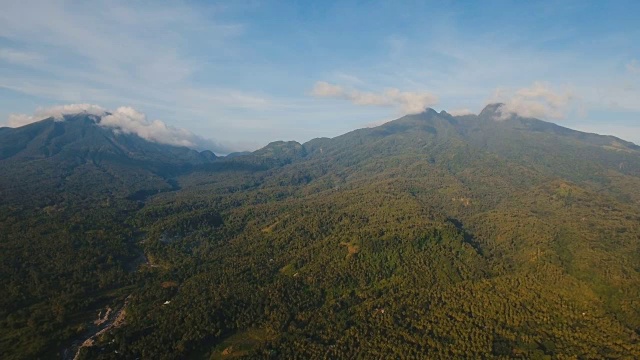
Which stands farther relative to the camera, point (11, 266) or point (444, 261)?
point (444, 261)

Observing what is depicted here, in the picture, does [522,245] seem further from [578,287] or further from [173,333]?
[173,333]

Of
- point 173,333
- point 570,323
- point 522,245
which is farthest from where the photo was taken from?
point 522,245

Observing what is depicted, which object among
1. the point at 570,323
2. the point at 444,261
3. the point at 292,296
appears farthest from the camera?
the point at 444,261

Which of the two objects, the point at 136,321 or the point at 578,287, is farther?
the point at 578,287

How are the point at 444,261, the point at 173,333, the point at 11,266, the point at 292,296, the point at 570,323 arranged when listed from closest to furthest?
the point at 173,333 < the point at 570,323 < the point at 292,296 < the point at 11,266 < the point at 444,261

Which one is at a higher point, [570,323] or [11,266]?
[11,266]

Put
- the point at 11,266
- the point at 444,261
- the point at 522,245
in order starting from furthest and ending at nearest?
the point at 522,245 → the point at 444,261 → the point at 11,266

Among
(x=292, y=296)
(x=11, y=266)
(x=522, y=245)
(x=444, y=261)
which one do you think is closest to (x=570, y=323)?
(x=444, y=261)

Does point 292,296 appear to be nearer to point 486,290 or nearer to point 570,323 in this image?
point 486,290

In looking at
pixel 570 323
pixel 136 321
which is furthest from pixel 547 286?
pixel 136 321
